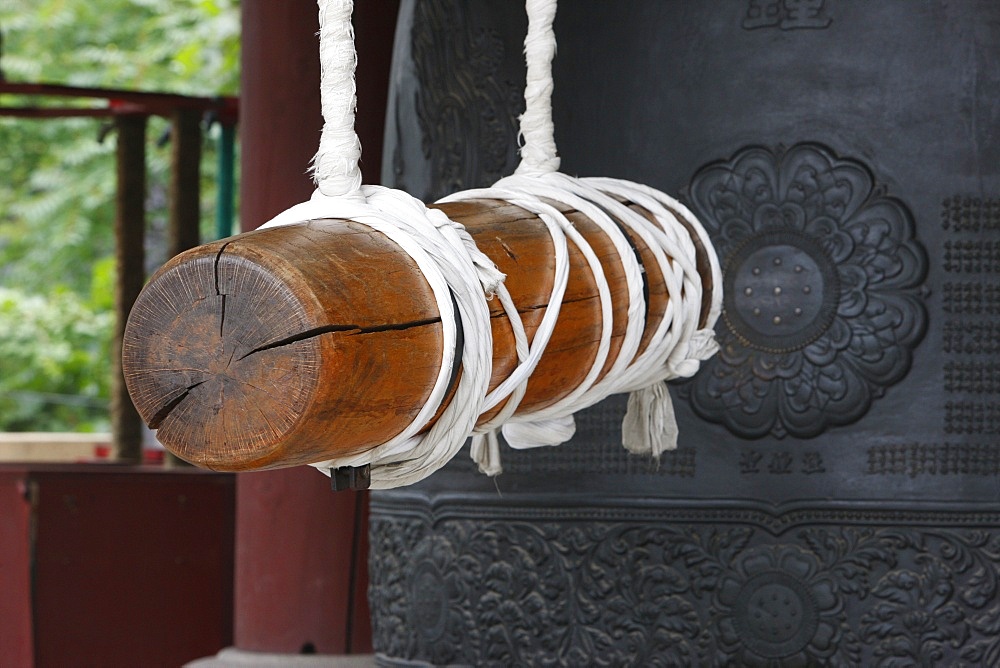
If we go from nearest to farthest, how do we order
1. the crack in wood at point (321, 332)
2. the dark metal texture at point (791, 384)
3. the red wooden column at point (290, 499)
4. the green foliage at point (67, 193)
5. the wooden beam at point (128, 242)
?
the crack in wood at point (321, 332) < the dark metal texture at point (791, 384) < the red wooden column at point (290, 499) < the wooden beam at point (128, 242) < the green foliage at point (67, 193)

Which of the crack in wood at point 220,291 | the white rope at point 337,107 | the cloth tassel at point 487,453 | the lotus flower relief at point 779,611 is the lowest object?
the lotus flower relief at point 779,611

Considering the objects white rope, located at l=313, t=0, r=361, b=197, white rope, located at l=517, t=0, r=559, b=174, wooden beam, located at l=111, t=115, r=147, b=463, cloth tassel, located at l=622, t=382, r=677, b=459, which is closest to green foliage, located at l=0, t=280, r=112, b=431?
wooden beam, located at l=111, t=115, r=147, b=463

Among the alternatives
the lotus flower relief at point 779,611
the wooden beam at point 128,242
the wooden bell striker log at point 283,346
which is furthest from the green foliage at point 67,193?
the wooden bell striker log at point 283,346

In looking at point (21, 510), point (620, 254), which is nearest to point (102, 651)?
point (21, 510)

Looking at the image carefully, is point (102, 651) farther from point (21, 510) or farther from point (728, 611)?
→ point (728, 611)

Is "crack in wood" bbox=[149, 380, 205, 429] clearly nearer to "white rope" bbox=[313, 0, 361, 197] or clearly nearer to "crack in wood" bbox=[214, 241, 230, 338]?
"crack in wood" bbox=[214, 241, 230, 338]

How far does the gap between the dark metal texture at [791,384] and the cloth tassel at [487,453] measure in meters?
0.66

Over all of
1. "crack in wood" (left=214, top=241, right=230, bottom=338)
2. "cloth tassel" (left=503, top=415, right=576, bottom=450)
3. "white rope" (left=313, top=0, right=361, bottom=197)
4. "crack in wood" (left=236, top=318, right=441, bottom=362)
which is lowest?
"cloth tassel" (left=503, top=415, right=576, bottom=450)

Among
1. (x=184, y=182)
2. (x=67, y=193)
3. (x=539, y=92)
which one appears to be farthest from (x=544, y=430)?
(x=67, y=193)

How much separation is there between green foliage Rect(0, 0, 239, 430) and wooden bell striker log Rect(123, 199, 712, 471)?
20.5 feet

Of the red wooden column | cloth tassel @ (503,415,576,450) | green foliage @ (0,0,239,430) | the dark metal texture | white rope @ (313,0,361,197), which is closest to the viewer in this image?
white rope @ (313,0,361,197)

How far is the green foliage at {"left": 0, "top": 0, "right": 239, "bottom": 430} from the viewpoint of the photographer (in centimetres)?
718

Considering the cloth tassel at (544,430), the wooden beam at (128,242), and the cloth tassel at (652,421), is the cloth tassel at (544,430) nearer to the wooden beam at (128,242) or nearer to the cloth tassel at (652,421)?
the cloth tassel at (652,421)

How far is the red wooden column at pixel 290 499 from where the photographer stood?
2.69 metres
